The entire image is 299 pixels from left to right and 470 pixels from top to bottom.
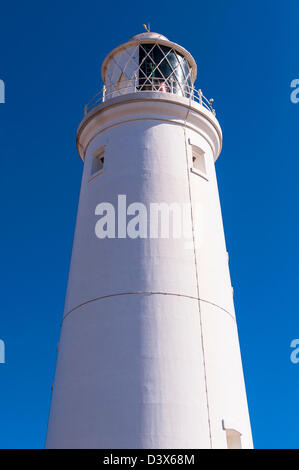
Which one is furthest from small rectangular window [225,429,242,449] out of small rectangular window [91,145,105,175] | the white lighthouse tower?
small rectangular window [91,145,105,175]

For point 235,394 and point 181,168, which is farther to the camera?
point 181,168

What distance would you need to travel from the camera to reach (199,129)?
11.6 meters

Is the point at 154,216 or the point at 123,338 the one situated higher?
the point at 154,216

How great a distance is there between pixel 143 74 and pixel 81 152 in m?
2.47

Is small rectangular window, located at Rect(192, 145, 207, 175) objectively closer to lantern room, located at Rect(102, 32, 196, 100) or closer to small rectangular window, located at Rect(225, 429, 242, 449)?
lantern room, located at Rect(102, 32, 196, 100)

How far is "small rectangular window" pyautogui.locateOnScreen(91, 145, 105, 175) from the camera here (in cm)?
1141

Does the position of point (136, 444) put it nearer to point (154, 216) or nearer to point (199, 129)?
point (154, 216)

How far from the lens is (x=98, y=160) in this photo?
11633mm

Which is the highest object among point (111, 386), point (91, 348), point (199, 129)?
point (199, 129)

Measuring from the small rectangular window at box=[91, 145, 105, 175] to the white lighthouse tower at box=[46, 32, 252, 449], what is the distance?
3cm

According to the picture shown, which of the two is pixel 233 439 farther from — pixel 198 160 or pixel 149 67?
pixel 149 67

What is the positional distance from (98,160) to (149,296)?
408 centimetres

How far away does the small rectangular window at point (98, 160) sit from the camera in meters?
11.4
